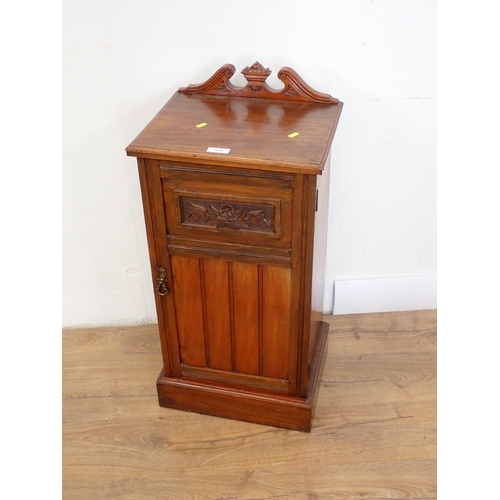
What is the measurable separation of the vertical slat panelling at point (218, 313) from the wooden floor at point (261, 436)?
26cm

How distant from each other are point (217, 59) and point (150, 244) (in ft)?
2.15

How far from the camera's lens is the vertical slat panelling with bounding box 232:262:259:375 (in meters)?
1.91

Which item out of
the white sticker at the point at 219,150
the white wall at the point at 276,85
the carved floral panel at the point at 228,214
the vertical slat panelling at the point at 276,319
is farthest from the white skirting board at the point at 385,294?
the white sticker at the point at 219,150

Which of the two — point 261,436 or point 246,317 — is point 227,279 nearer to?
point 246,317

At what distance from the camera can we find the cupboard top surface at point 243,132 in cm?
166

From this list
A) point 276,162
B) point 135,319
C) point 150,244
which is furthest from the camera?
point 135,319

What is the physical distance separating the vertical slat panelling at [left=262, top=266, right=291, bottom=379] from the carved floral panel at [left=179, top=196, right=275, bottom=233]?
0.52 feet

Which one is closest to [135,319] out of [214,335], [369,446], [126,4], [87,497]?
[214,335]

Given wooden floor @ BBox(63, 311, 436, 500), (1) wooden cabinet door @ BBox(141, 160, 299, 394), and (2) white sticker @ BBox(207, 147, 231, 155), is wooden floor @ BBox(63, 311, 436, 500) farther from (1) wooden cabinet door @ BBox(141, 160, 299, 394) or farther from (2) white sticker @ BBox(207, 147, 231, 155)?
(2) white sticker @ BBox(207, 147, 231, 155)

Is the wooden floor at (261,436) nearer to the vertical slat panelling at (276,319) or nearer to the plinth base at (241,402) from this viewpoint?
the plinth base at (241,402)

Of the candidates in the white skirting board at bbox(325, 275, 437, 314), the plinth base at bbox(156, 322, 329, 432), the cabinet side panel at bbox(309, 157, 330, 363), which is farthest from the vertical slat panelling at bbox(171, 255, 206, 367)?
the white skirting board at bbox(325, 275, 437, 314)

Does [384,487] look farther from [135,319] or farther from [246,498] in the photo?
[135,319]

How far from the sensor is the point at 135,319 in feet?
8.73

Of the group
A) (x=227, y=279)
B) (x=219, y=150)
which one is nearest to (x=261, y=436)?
(x=227, y=279)
